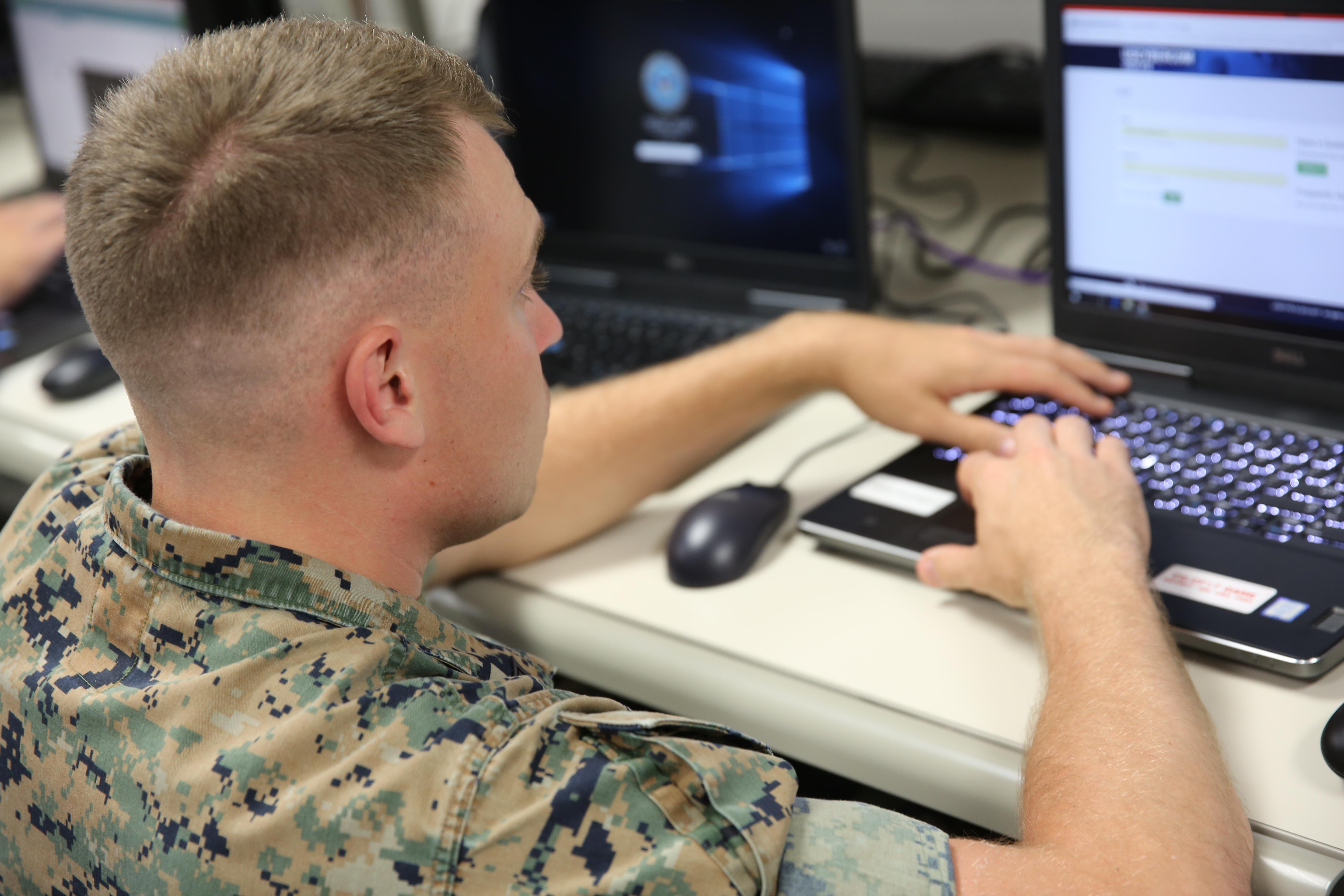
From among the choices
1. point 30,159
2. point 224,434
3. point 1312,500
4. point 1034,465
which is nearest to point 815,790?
point 1034,465

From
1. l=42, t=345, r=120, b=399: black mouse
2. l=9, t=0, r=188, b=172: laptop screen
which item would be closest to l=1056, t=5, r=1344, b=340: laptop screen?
l=42, t=345, r=120, b=399: black mouse

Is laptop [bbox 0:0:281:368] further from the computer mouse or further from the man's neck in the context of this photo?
the computer mouse

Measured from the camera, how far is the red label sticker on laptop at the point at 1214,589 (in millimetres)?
782

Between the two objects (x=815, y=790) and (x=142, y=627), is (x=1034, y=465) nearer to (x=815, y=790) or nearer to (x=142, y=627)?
(x=815, y=790)

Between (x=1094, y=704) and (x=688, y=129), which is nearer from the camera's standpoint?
(x=1094, y=704)

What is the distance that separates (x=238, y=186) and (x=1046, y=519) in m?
0.56

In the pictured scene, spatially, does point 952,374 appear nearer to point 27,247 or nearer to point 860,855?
point 860,855

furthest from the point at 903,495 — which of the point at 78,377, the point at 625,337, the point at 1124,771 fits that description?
the point at 78,377

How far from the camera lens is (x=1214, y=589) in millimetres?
799

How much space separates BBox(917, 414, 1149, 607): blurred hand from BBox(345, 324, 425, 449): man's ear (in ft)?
1.33

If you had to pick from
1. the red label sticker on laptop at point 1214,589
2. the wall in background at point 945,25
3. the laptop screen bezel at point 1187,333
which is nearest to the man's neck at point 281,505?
the red label sticker on laptop at point 1214,589

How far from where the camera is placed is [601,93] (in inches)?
54.5

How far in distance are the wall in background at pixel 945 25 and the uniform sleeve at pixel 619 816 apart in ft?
4.19

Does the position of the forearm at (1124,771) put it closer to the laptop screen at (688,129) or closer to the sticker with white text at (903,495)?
the sticker with white text at (903,495)
